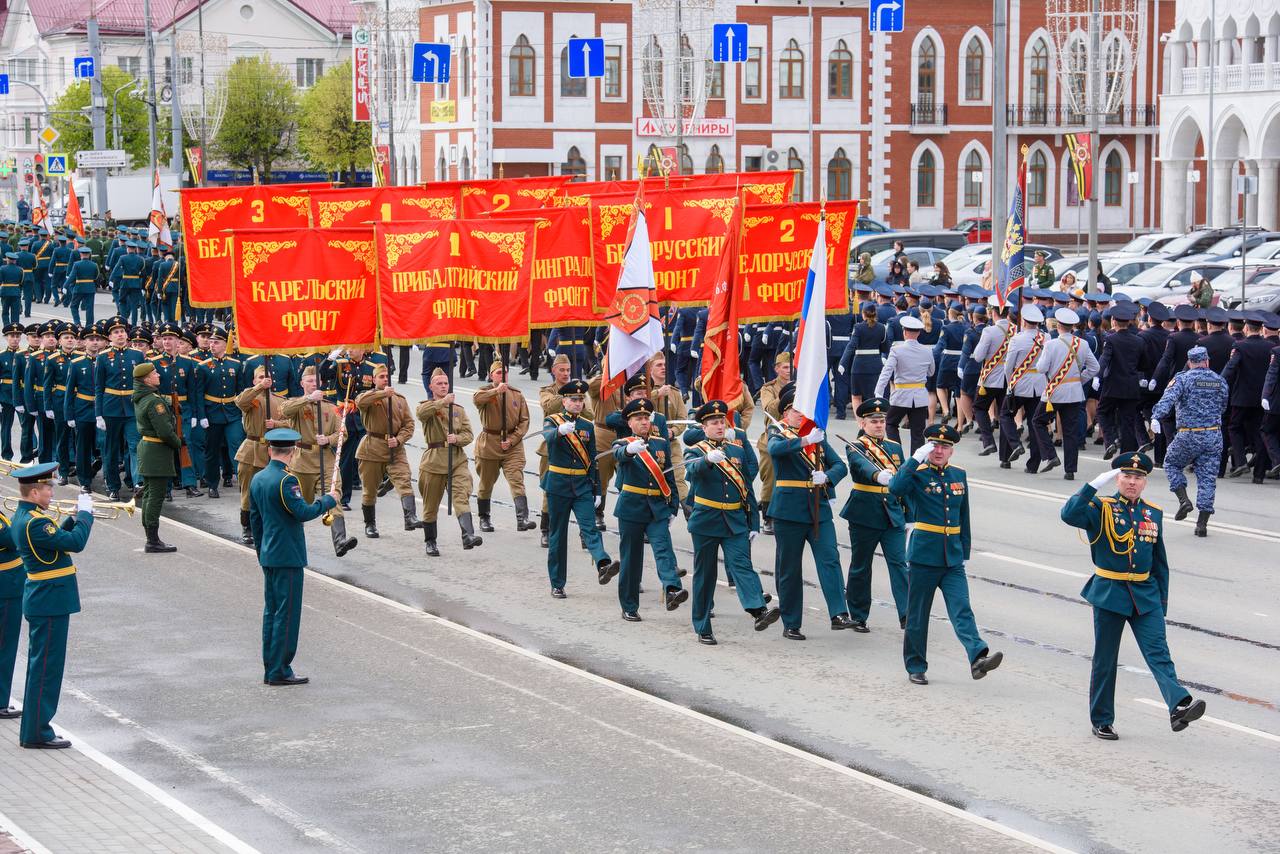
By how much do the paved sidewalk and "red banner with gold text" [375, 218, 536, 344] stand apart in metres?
7.44

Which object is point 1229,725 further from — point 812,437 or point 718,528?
point 718,528

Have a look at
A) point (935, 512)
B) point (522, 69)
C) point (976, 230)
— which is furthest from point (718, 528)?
point (522, 69)

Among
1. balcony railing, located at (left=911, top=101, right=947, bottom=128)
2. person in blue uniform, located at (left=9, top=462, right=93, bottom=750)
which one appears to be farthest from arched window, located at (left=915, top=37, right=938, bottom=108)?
person in blue uniform, located at (left=9, top=462, right=93, bottom=750)

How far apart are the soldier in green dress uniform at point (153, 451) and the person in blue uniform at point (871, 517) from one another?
662cm

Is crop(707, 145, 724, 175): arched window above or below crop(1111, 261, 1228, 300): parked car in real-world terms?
above

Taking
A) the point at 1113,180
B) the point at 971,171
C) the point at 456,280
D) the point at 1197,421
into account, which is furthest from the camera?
the point at 1113,180

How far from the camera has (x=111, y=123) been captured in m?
83.6

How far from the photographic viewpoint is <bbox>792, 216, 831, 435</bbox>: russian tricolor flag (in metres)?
14.1

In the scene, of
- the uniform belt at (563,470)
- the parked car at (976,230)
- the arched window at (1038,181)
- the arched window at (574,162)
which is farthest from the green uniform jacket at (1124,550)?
the arched window at (1038,181)

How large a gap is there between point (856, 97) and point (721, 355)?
51863mm

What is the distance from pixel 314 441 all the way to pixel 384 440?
2.17ft

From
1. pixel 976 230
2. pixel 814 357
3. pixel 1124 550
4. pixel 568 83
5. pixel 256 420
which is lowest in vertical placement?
pixel 1124 550

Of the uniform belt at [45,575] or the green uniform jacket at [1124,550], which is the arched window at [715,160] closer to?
the green uniform jacket at [1124,550]

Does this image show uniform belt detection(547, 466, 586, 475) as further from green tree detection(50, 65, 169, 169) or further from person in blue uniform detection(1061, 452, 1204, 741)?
green tree detection(50, 65, 169, 169)
